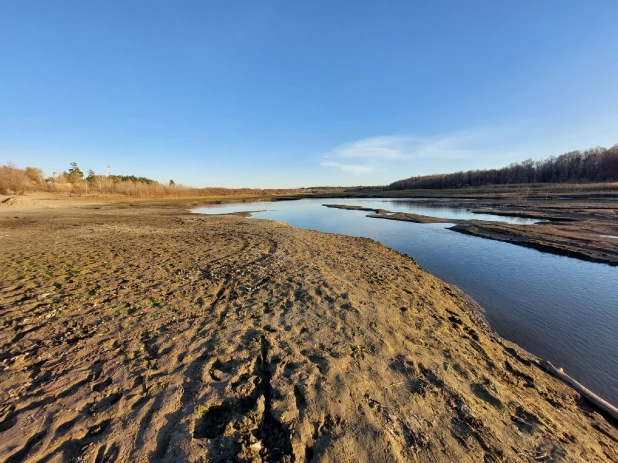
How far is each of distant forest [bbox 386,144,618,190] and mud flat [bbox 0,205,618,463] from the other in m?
105

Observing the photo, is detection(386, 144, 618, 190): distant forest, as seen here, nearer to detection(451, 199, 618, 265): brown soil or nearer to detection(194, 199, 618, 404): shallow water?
detection(451, 199, 618, 265): brown soil

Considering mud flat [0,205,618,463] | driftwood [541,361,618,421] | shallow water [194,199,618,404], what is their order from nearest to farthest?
mud flat [0,205,618,463]
driftwood [541,361,618,421]
shallow water [194,199,618,404]

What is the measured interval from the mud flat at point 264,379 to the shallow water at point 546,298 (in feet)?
4.12

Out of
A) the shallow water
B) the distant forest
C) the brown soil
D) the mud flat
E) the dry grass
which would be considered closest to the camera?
the mud flat

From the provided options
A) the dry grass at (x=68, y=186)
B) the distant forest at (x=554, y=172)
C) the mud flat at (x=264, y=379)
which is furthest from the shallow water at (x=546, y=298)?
the distant forest at (x=554, y=172)

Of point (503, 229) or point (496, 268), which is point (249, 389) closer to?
point (496, 268)

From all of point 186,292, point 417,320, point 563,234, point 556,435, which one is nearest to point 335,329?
point 417,320

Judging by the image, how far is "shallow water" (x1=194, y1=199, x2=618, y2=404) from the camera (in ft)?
21.0

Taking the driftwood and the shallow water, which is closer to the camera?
the driftwood

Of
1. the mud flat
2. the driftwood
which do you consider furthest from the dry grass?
the driftwood

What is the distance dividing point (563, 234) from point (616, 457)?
20.6 metres

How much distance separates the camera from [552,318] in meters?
8.23

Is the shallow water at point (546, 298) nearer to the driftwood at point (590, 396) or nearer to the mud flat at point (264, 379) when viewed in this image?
the driftwood at point (590, 396)

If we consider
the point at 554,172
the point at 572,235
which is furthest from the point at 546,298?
the point at 554,172
